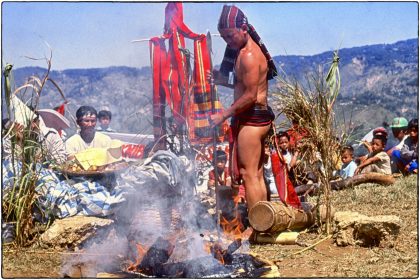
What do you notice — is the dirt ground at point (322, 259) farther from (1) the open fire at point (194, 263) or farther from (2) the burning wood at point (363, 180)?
(2) the burning wood at point (363, 180)

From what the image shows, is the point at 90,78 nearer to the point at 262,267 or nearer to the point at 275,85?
the point at 275,85

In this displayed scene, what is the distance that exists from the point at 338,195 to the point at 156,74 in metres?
2.88

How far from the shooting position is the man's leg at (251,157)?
6000 mm

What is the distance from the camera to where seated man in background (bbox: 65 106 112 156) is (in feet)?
24.1

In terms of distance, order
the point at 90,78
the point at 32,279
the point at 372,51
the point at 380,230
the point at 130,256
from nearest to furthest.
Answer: the point at 32,279
the point at 130,256
the point at 380,230
the point at 90,78
the point at 372,51

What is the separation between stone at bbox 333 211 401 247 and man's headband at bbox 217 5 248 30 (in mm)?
2123

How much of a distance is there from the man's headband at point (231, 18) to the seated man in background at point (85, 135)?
2307 millimetres

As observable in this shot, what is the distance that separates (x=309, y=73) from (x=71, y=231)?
2.71 metres

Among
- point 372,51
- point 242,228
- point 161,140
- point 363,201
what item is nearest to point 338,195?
point 363,201

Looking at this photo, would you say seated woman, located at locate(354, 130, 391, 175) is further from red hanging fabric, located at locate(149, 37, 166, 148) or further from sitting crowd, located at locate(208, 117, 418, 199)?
red hanging fabric, located at locate(149, 37, 166, 148)

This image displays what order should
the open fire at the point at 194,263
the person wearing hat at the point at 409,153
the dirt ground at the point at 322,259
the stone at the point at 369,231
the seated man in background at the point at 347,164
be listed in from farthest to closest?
1. the seated man in background at the point at 347,164
2. the person wearing hat at the point at 409,153
3. the stone at the point at 369,231
4. the dirt ground at the point at 322,259
5. the open fire at the point at 194,263

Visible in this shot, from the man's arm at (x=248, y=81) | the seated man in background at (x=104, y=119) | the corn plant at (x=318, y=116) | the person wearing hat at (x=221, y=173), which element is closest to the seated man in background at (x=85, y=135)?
the seated man in background at (x=104, y=119)

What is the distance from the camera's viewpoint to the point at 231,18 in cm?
582

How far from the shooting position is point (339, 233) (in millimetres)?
5723
